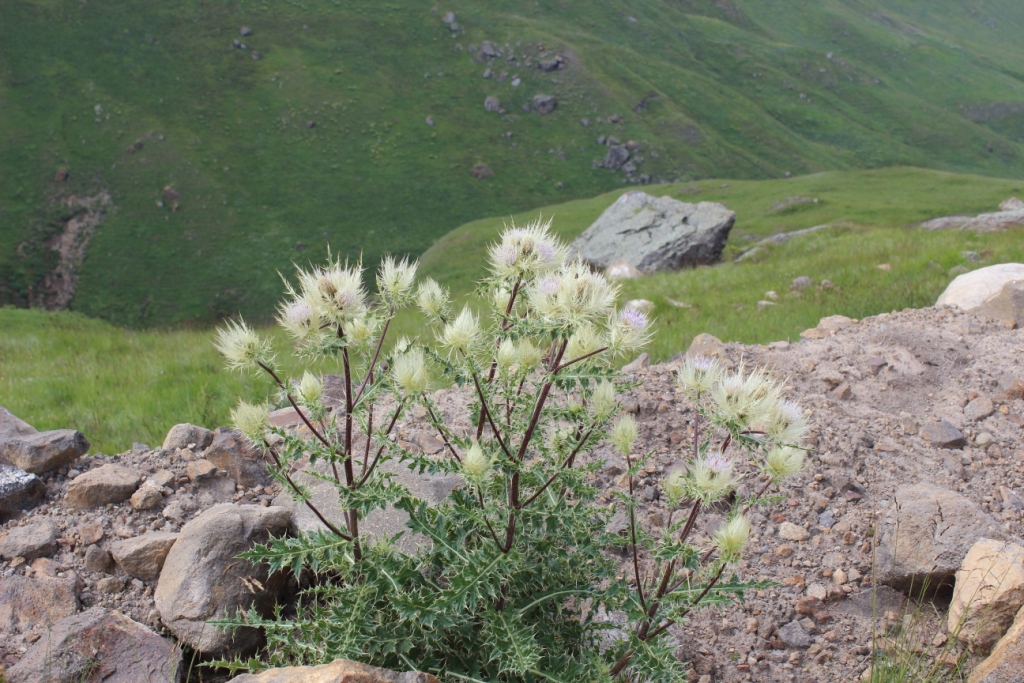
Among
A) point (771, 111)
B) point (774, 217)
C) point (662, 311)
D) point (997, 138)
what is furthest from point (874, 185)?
point (997, 138)

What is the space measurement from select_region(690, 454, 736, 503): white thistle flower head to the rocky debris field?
773 mm

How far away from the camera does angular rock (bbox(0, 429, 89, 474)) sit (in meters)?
4.24

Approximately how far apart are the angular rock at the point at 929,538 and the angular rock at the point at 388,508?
2.56 meters

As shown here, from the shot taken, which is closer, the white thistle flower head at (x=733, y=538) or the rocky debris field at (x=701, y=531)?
the white thistle flower head at (x=733, y=538)

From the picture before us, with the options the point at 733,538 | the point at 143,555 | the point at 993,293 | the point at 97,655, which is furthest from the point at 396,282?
the point at 993,293

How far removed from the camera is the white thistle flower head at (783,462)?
7.51 ft

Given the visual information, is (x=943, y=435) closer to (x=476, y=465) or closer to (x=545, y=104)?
(x=476, y=465)

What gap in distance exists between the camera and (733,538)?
2131 millimetres

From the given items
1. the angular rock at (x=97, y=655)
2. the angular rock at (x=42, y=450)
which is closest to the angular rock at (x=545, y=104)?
the angular rock at (x=42, y=450)

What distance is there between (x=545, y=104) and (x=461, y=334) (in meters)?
90.6

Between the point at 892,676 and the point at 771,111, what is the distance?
11489 cm

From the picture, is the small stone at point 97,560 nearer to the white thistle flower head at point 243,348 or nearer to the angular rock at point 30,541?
the angular rock at point 30,541

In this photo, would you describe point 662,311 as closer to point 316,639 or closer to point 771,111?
point 316,639

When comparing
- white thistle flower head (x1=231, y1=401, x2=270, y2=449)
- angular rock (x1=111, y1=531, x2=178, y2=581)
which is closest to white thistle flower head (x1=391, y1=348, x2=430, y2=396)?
white thistle flower head (x1=231, y1=401, x2=270, y2=449)
